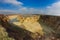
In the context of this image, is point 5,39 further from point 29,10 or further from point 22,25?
point 29,10

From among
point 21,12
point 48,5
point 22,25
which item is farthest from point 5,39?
point 48,5

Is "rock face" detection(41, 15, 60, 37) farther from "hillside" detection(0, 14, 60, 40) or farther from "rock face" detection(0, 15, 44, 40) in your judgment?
"rock face" detection(0, 15, 44, 40)

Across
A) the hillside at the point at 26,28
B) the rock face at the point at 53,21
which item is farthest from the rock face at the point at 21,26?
the rock face at the point at 53,21

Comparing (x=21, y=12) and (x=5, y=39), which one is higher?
(x=21, y=12)

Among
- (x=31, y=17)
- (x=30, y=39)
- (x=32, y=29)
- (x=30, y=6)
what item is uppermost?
(x=30, y=6)

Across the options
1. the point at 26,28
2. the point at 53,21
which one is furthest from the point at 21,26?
the point at 53,21

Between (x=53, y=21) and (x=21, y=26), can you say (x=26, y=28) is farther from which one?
(x=53, y=21)

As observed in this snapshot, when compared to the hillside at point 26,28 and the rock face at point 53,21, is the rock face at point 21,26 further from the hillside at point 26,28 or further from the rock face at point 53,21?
the rock face at point 53,21

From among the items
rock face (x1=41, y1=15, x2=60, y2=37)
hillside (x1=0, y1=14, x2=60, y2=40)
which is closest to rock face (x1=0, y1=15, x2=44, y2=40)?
hillside (x1=0, y1=14, x2=60, y2=40)
